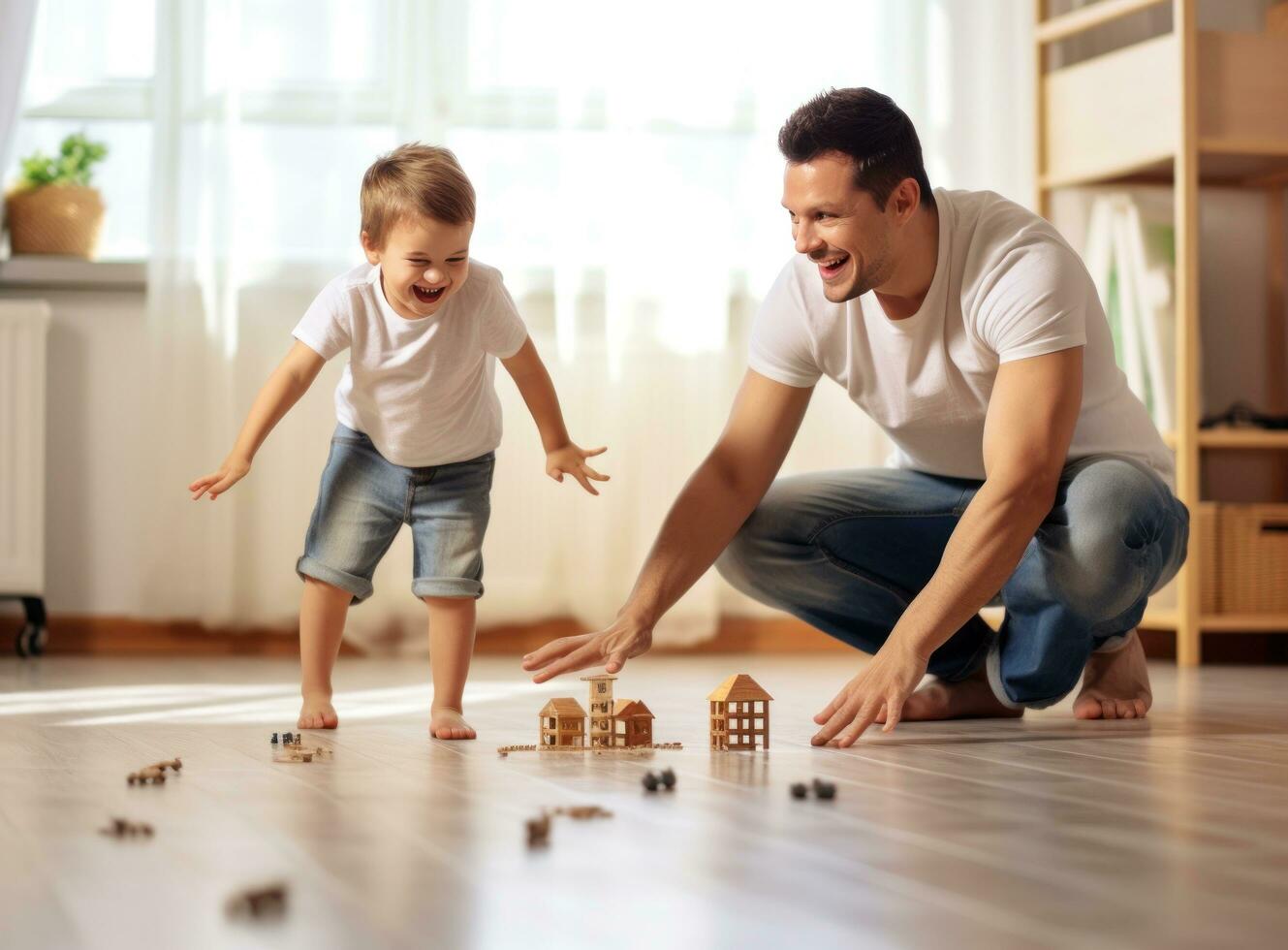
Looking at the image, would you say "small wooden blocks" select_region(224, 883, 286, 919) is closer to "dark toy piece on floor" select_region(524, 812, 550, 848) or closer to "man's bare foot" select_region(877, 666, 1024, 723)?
"dark toy piece on floor" select_region(524, 812, 550, 848)

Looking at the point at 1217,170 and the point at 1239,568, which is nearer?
the point at 1239,568

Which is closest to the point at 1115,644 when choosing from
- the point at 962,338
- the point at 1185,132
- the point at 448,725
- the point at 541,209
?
the point at 962,338

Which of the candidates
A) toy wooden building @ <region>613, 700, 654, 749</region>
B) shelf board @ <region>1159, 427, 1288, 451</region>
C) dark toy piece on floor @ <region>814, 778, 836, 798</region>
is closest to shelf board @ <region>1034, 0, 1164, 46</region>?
shelf board @ <region>1159, 427, 1288, 451</region>

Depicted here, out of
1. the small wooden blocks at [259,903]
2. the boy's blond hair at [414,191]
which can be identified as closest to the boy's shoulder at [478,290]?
the boy's blond hair at [414,191]

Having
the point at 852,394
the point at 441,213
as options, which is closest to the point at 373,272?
the point at 441,213

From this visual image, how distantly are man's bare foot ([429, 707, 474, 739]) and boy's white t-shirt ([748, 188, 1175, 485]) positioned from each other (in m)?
0.51

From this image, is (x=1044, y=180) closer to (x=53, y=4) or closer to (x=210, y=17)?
(x=210, y=17)

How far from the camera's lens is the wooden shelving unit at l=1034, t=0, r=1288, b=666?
2.98 metres

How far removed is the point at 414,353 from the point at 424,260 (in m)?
0.12

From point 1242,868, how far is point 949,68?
271 centimetres

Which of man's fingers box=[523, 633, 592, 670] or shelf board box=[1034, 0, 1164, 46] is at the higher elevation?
shelf board box=[1034, 0, 1164, 46]

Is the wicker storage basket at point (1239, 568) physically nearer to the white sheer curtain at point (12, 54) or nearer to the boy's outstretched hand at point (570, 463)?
the boy's outstretched hand at point (570, 463)

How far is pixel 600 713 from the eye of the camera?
61.1 inches

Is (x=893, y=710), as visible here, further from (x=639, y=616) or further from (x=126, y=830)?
(x=126, y=830)
